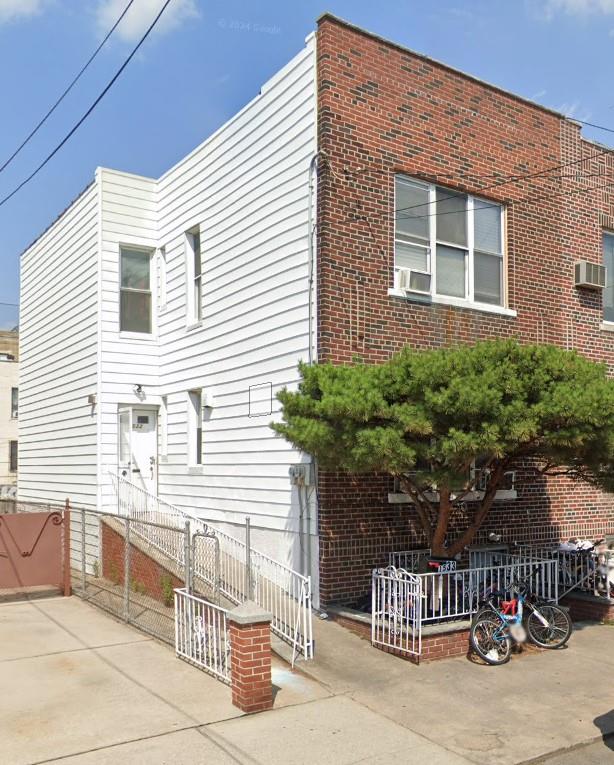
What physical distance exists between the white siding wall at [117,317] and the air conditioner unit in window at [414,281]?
6.20 metres

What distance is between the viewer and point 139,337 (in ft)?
51.9

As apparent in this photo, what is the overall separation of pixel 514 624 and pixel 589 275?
688cm

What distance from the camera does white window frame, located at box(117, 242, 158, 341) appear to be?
1573 cm

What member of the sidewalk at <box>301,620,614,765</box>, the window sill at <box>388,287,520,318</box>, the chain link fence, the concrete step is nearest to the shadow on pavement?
the sidewalk at <box>301,620,614,765</box>

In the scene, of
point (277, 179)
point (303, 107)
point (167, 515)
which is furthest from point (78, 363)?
point (303, 107)

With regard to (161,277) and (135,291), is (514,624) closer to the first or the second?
(161,277)

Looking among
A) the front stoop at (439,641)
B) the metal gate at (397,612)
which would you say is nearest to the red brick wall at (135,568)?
the front stoop at (439,641)

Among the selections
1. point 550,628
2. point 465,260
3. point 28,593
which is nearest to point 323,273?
point 465,260

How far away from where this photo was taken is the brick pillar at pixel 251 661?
23.7ft

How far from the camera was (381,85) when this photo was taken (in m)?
11.6

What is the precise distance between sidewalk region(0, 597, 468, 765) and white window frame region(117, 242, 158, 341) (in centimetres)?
746

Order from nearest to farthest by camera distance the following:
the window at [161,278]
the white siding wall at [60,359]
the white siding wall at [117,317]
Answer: the white siding wall at [117,317], the window at [161,278], the white siding wall at [60,359]

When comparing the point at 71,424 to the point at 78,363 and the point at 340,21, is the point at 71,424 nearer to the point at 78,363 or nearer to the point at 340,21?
the point at 78,363

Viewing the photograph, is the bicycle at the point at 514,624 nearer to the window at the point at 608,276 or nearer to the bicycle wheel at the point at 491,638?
the bicycle wheel at the point at 491,638
